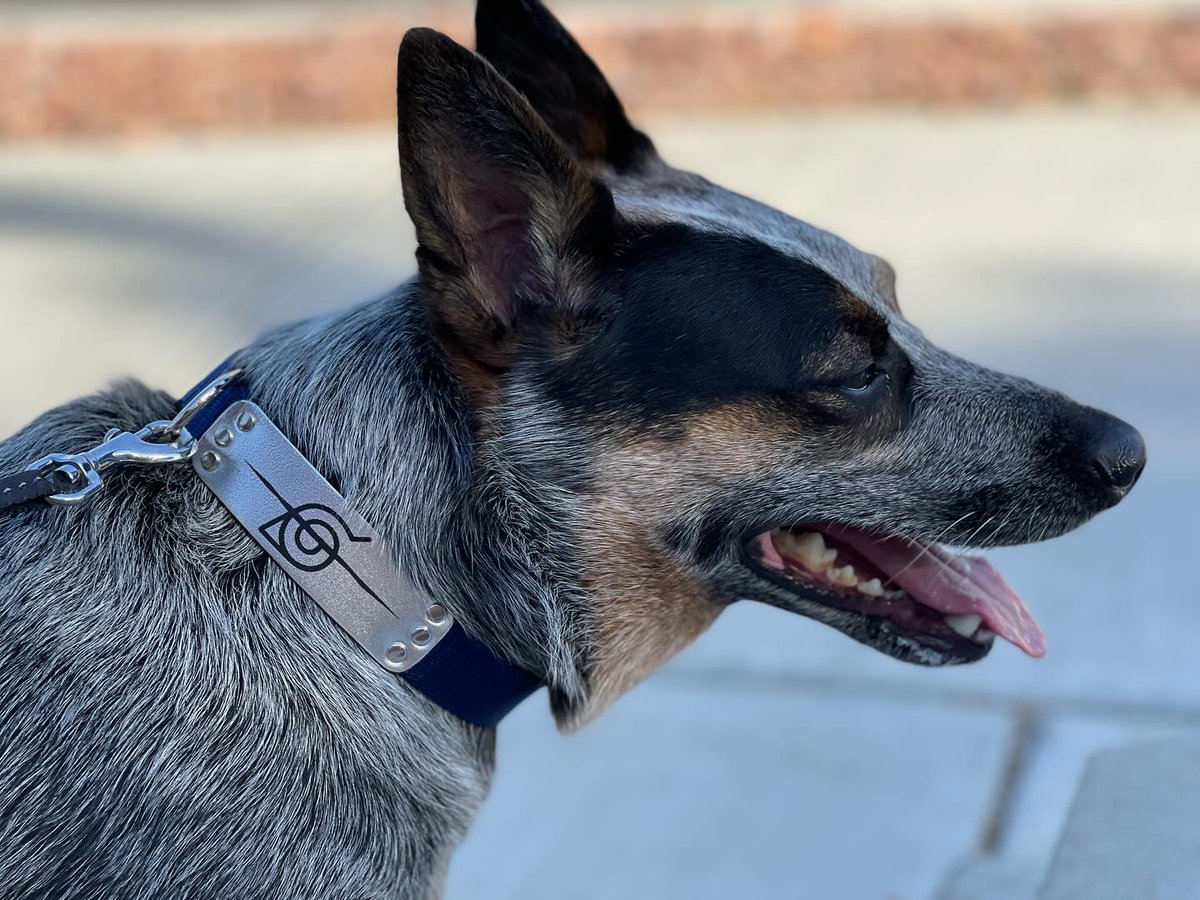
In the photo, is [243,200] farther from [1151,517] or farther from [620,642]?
[620,642]

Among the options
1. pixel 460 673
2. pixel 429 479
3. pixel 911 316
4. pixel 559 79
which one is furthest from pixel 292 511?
pixel 911 316

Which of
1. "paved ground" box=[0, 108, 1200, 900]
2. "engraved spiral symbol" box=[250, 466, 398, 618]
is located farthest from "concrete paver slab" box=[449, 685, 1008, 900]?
"engraved spiral symbol" box=[250, 466, 398, 618]

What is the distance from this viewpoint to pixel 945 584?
2697 millimetres

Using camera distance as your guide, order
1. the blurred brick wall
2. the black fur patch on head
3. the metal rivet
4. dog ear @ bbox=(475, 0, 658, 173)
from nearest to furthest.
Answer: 1. the metal rivet
2. the black fur patch on head
3. dog ear @ bbox=(475, 0, 658, 173)
4. the blurred brick wall

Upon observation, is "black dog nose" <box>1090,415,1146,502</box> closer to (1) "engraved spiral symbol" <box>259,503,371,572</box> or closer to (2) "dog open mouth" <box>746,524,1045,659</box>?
(2) "dog open mouth" <box>746,524,1045,659</box>

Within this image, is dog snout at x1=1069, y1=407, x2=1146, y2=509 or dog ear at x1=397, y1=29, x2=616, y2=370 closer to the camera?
dog ear at x1=397, y1=29, x2=616, y2=370

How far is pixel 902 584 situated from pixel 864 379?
374mm

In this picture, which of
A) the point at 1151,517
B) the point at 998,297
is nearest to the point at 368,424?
the point at 1151,517

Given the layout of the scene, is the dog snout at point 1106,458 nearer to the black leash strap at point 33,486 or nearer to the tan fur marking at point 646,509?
the tan fur marking at point 646,509

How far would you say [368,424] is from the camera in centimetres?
239

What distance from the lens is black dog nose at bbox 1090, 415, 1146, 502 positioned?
2.59 metres

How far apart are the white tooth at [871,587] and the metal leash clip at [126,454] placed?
3.60ft

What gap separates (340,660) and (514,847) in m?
1.45

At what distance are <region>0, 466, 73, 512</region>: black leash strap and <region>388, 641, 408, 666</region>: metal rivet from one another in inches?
20.3
